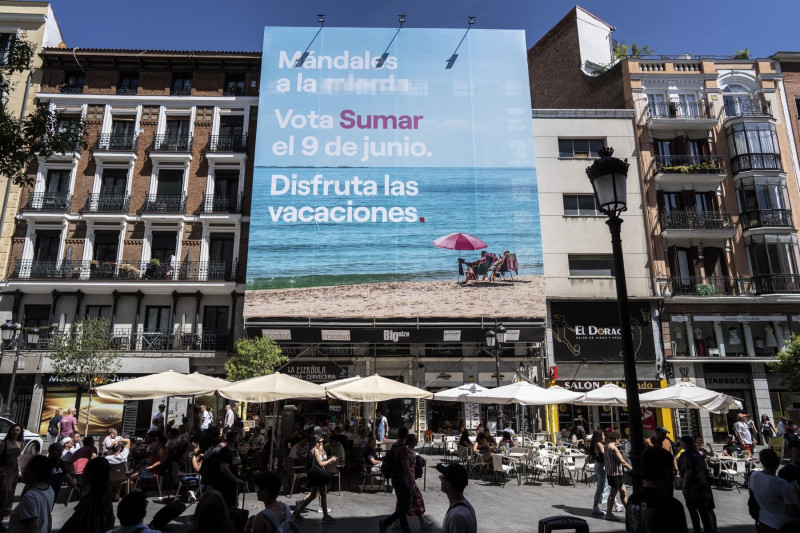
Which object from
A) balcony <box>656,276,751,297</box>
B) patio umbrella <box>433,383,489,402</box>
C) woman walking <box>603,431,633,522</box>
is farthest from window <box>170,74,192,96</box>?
woman walking <box>603,431,633,522</box>

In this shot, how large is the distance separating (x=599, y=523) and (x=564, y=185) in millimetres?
21205

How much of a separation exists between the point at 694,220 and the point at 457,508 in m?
27.3

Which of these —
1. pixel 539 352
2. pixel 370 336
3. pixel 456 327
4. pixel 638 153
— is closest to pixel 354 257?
pixel 370 336

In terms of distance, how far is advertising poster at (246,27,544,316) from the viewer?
2614 centimetres

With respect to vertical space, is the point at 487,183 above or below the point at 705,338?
above

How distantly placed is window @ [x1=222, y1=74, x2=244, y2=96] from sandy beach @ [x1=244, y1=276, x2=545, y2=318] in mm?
12370

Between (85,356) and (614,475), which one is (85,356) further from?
(614,475)

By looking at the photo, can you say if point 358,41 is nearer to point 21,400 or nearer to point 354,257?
point 354,257

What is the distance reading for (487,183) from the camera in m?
27.8

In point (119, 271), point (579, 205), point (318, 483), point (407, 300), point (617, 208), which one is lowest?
point (318, 483)

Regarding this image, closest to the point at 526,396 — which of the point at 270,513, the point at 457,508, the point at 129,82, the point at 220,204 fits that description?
the point at 457,508

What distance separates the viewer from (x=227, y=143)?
28.8 meters

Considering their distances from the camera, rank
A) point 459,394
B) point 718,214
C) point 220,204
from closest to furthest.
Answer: point 459,394 → point 718,214 → point 220,204

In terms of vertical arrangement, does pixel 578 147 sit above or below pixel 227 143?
below
